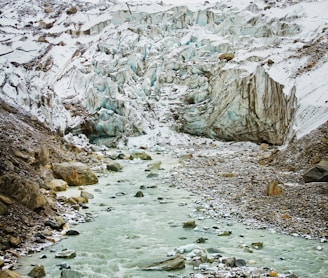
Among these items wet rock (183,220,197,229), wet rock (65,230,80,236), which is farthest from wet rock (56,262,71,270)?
wet rock (183,220,197,229)

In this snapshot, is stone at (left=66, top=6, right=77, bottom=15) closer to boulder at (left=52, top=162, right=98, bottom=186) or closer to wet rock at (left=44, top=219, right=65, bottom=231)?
boulder at (left=52, top=162, right=98, bottom=186)

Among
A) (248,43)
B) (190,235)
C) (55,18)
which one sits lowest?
(190,235)

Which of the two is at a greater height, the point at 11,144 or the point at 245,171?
the point at 11,144

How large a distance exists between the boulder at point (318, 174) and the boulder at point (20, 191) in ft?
28.2

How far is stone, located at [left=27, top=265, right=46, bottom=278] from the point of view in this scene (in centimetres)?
637

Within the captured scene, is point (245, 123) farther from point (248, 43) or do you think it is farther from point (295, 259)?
point (295, 259)

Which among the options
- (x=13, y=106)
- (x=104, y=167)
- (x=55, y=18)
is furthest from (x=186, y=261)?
(x=55, y=18)

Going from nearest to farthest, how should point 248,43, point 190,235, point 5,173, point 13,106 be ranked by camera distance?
point 190,235, point 5,173, point 13,106, point 248,43

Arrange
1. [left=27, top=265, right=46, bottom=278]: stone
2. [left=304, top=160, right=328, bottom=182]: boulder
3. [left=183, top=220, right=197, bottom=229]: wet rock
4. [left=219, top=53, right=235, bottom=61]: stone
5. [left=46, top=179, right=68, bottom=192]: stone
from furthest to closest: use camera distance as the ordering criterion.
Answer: [left=219, top=53, right=235, bottom=61]: stone
[left=46, top=179, right=68, bottom=192]: stone
[left=304, top=160, right=328, bottom=182]: boulder
[left=183, top=220, right=197, bottom=229]: wet rock
[left=27, top=265, right=46, bottom=278]: stone

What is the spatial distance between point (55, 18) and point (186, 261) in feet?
148

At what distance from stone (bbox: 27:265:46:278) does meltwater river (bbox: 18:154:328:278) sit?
12cm

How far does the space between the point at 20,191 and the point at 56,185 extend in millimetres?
3749

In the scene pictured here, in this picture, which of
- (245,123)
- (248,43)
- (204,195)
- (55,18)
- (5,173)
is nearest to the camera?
(5,173)

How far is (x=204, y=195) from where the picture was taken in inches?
486
